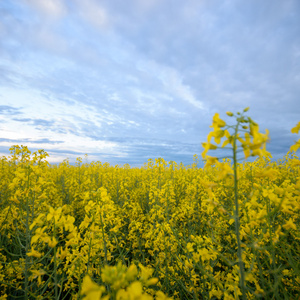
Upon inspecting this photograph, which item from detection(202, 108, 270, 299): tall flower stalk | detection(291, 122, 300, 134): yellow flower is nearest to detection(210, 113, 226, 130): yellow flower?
detection(202, 108, 270, 299): tall flower stalk

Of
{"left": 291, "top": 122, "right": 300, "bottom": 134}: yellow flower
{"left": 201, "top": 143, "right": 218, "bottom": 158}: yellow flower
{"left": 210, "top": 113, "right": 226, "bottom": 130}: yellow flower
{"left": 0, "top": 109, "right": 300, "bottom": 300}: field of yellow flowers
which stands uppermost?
{"left": 291, "top": 122, "right": 300, "bottom": 134}: yellow flower

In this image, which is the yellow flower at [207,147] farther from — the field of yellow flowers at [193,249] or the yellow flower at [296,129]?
the yellow flower at [296,129]

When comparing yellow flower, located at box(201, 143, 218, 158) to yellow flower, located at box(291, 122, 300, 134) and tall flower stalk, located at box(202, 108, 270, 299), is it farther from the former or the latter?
yellow flower, located at box(291, 122, 300, 134)

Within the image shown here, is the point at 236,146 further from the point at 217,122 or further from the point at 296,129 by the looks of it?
the point at 296,129

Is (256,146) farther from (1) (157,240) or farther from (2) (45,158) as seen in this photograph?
(2) (45,158)

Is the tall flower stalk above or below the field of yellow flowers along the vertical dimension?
above

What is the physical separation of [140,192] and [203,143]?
22.7 feet

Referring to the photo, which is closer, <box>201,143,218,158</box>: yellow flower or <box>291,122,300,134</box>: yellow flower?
<box>201,143,218,158</box>: yellow flower

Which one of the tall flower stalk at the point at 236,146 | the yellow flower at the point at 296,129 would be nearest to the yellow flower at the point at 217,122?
the tall flower stalk at the point at 236,146

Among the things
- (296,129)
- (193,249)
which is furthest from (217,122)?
(193,249)

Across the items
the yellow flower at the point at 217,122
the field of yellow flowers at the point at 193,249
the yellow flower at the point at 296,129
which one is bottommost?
the field of yellow flowers at the point at 193,249

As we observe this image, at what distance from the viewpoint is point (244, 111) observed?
1.54 m

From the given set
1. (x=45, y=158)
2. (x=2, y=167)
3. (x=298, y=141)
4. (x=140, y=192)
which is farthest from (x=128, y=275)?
(x=2, y=167)

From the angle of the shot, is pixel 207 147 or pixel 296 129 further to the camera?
pixel 296 129
